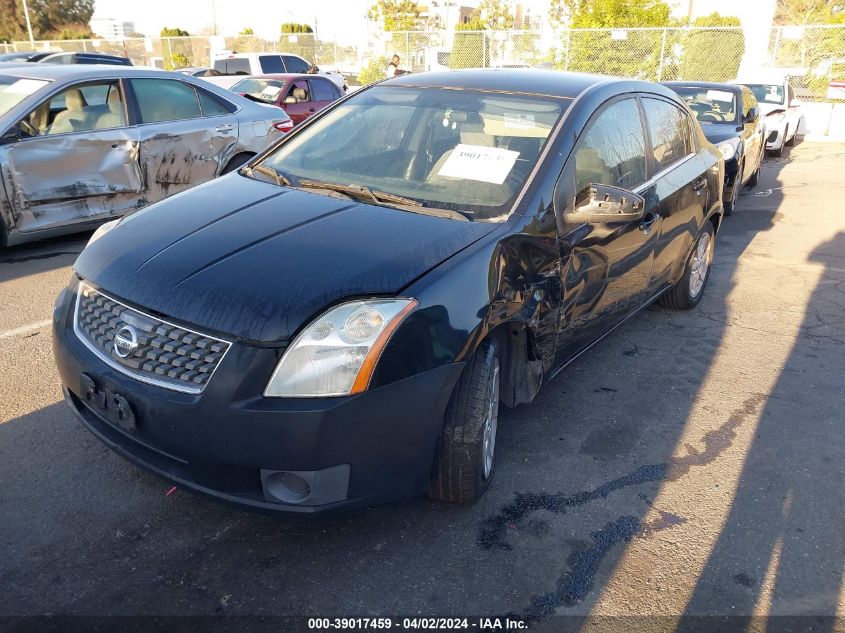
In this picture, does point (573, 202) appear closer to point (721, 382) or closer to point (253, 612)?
point (721, 382)

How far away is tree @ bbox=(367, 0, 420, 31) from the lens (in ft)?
131

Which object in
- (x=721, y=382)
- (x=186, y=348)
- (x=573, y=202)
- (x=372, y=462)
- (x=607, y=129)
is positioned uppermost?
(x=607, y=129)

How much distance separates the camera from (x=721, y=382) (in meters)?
4.28

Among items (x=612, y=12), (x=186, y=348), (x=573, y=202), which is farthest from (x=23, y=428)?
(x=612, y=12)

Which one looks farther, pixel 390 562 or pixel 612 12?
pixel 612 12

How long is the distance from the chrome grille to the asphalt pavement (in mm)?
624

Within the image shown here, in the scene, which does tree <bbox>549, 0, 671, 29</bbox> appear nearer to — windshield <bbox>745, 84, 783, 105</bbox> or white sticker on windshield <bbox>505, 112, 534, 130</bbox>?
windshield <bbox>745, 84, 783, 105</bbox>

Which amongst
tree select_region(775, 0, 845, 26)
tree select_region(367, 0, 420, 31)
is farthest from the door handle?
tree select_region(367, 0, 420, 31)

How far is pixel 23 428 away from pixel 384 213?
2.02m

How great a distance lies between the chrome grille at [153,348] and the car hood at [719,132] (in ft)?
24.1

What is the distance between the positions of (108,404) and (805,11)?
44.2 metres

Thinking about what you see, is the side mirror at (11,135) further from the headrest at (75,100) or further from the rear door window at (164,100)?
the rear door window at (164,100)

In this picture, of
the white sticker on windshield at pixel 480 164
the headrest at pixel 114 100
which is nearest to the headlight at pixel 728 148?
the white sticker on windshield at pixel 480 164

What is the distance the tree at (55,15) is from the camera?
160 feet
